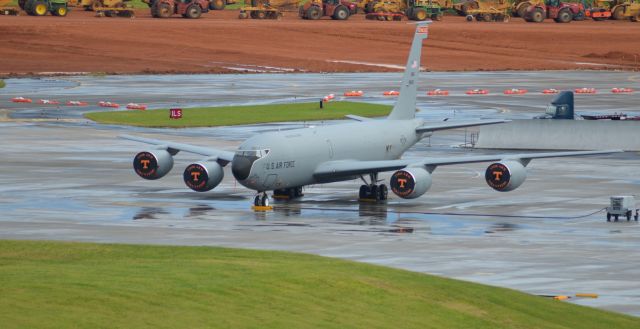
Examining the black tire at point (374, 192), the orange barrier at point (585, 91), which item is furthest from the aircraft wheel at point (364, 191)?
the orange barrier at point (585, 91)

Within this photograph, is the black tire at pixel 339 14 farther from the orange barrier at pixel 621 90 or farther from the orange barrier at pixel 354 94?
the orange barrier at pixel 354 94

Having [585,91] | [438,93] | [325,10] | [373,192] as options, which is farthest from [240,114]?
[325,10]

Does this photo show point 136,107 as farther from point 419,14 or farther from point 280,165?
point 419,14

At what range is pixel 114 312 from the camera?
2264cm

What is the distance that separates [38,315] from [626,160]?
4957 centimetres

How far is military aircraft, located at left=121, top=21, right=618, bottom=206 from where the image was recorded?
160 ft

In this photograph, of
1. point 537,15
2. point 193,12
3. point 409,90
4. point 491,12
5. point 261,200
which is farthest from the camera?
point 491,12

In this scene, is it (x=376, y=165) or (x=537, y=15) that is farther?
(x=537, y=15)

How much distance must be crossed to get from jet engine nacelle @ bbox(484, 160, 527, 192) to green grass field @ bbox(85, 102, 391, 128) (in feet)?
119

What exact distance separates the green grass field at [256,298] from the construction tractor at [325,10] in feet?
509

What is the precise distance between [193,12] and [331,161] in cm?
12926

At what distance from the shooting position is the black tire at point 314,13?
18650cm

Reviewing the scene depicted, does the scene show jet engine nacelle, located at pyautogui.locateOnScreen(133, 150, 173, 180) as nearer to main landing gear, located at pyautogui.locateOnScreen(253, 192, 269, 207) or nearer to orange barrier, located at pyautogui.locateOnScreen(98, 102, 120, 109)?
main landing gear, located at pyautogui.locateOnScreen(253, 192, 269, 207)

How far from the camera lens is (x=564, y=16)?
19425 cm
